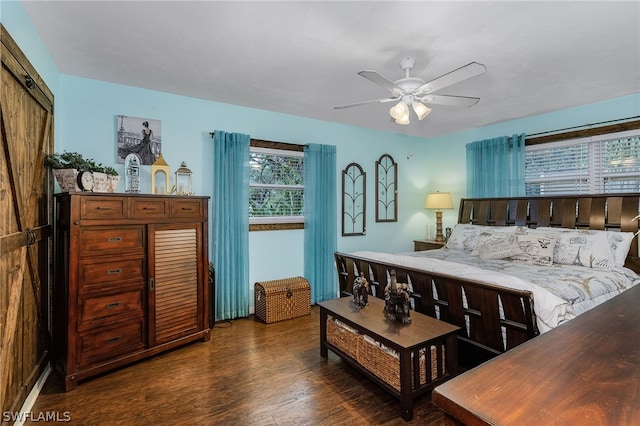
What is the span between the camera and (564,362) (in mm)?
791

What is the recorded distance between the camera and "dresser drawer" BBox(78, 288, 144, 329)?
2.38 meters

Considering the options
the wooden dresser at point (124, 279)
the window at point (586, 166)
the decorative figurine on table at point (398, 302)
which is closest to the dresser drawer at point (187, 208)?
the wooden dresser at point (124, 279)

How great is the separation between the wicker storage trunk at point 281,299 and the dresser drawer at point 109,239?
1.51 meters

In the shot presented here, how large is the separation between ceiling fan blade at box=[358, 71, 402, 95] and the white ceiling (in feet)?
1.01

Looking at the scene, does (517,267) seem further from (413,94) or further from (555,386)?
Result: (555,386)

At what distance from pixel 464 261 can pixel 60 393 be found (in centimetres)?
373

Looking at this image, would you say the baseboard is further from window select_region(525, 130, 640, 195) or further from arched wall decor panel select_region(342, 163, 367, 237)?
window select_region(525, 130, 640, 195)

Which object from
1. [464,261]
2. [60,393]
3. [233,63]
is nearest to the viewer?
[60,393]

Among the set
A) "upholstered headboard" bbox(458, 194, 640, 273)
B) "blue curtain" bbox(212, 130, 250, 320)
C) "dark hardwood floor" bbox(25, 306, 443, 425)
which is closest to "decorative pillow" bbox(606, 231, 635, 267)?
"upholstered headboard" bbox(458, 194, 640, 273)

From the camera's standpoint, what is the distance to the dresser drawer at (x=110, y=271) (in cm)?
240

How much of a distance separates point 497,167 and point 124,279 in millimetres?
4707

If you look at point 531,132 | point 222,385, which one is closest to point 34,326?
point 222,385

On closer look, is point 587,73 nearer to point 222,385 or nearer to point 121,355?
point 222,385

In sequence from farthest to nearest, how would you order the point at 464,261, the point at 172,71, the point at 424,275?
the point at 464,261 < the point at 172,71 < the point at 424,275
